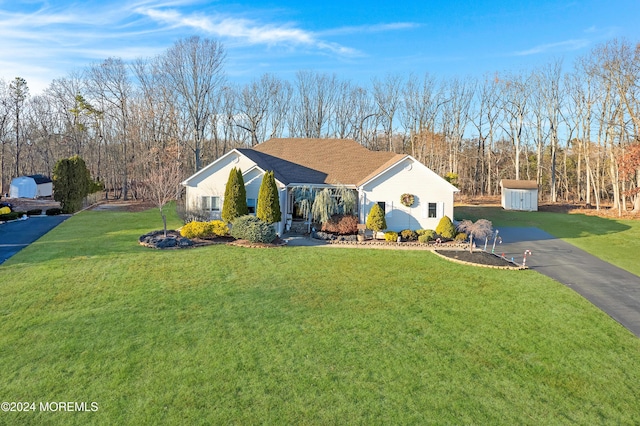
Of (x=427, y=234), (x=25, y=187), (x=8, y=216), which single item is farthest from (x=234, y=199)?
(x=25, y=187)

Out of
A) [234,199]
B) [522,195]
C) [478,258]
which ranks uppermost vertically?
[522,195]

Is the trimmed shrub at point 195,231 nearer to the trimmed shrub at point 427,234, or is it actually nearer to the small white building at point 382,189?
the small white building at point 382,189

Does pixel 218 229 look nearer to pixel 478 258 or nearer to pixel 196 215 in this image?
pixel 196 215

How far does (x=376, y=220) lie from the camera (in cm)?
2161

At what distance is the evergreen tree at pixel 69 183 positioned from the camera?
29594 millimetres

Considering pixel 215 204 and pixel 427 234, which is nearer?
pixel 427 234

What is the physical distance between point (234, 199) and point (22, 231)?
1267 cm

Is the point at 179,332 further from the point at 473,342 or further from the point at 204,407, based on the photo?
the point at 473,342

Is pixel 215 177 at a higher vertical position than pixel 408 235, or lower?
higher

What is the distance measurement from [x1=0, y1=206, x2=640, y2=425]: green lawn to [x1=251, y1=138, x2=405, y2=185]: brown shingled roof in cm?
1054

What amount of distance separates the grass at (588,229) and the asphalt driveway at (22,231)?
2735 cm

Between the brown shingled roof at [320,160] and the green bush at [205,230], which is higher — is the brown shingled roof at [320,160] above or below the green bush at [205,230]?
above

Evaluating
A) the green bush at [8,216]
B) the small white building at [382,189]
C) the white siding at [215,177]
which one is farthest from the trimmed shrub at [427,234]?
the green bush at [8,216]

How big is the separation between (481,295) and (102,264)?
1436 cm
